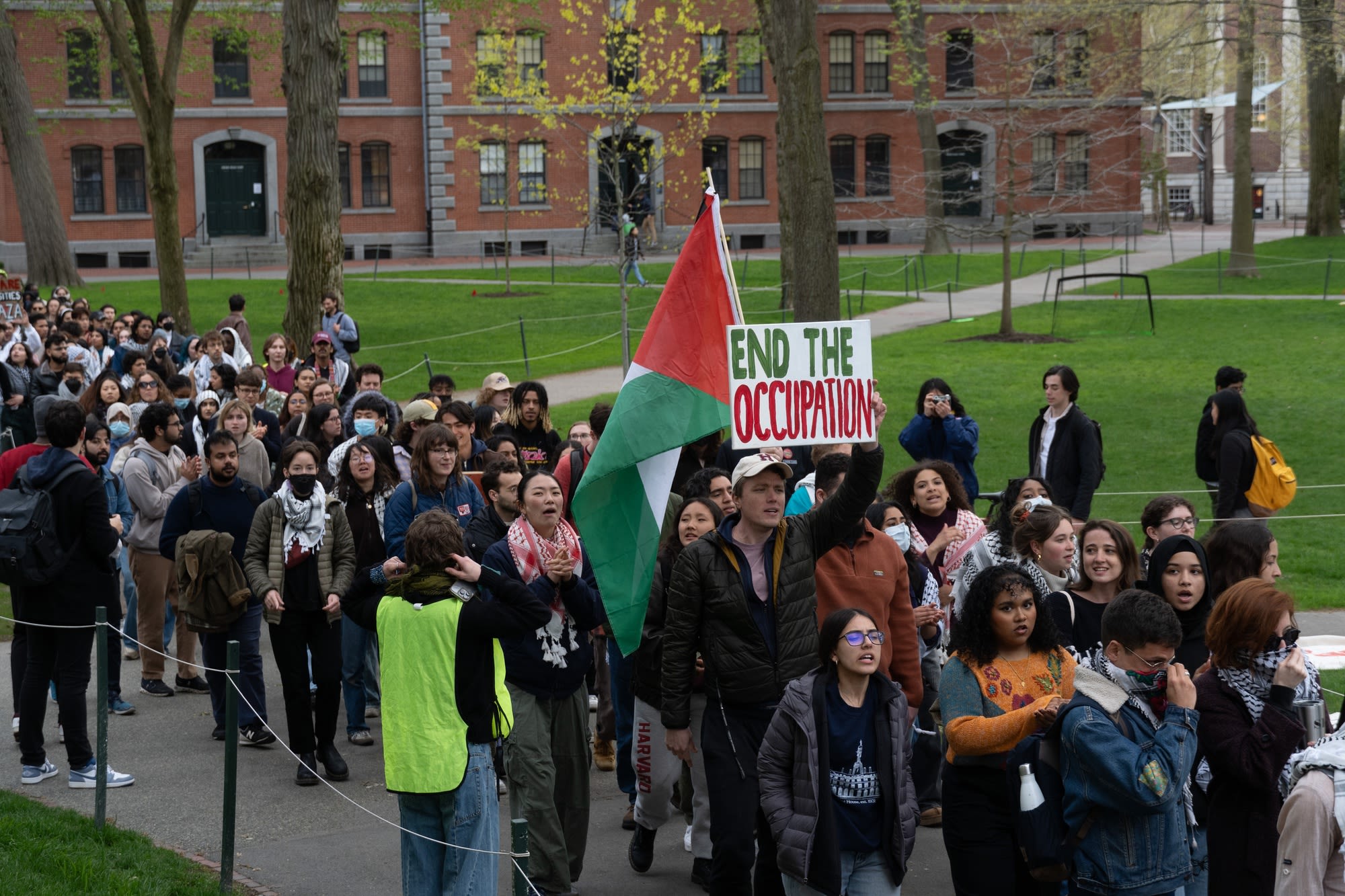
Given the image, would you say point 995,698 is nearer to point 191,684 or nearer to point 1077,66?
point 191,684

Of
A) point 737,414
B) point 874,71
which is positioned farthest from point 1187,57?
point 737,414

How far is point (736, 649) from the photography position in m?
6.11

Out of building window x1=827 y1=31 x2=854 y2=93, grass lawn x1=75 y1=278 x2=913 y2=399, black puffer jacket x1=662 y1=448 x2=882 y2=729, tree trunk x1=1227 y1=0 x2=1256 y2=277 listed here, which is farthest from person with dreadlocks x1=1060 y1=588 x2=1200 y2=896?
building window x1=827 y1=31 x2=854 y2=93

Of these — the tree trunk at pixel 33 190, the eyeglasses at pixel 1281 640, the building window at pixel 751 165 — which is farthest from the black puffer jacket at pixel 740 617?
the building window at pixel 751 165

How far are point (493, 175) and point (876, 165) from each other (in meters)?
14.3

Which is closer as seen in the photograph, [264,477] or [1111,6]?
[264,477]

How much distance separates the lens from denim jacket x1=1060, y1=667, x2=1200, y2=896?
15.8ft

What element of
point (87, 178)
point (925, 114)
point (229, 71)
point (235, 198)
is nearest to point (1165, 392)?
point (925, 114)

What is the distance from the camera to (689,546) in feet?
20.4

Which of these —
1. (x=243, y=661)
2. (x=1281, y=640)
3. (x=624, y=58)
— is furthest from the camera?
(x=624, y=58)

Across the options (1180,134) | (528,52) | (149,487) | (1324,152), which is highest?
(528,52)

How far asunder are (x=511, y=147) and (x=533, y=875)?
44.4 meters

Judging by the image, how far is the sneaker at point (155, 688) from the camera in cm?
1029

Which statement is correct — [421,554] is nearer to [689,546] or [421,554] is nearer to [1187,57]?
[689,546]
